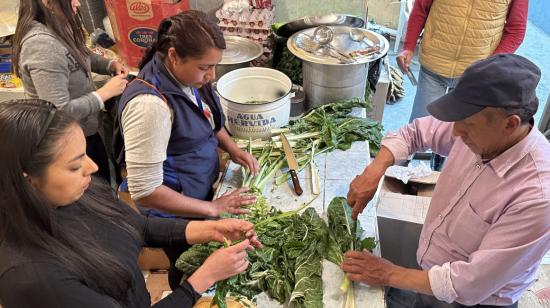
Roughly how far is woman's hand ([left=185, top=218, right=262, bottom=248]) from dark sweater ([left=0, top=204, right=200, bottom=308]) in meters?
0.36

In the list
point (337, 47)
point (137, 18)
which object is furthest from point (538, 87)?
point (137, 18)

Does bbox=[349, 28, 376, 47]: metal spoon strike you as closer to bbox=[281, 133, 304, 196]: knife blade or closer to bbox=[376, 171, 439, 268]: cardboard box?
bbox=[281, 133, 304, 196]: knife blade

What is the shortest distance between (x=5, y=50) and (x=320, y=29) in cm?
299

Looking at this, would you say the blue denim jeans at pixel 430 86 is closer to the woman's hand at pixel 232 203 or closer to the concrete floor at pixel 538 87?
the concrete floor at pixel 538 87

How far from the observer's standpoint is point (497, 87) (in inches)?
54.2

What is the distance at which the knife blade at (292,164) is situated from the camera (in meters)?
2.34

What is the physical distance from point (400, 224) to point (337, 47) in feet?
4.34

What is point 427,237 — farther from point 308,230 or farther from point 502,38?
point 502,38

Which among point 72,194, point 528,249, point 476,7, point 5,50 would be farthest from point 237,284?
point 5,50

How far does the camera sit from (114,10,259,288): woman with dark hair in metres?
1.85

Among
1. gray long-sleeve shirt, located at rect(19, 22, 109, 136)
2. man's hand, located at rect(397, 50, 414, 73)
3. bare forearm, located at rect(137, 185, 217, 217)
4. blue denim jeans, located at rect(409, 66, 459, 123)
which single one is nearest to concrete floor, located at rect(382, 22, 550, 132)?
blue denim jeans, located at rect(409, 66, 459, 123)

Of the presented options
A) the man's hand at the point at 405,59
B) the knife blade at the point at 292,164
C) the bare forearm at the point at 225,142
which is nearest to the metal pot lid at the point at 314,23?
the man's hand at the point at 405,59

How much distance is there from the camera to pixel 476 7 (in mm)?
3062

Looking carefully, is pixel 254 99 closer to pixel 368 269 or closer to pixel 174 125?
pixel 174 125
